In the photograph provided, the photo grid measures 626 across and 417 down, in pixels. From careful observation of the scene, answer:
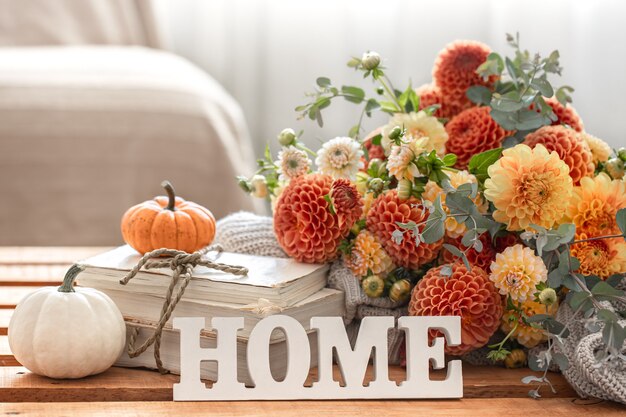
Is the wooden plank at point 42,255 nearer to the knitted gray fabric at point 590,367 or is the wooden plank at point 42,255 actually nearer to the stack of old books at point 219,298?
the stack of old books at point 219,298

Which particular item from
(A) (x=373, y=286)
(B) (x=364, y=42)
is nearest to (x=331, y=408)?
(A) (x=373, y=286)

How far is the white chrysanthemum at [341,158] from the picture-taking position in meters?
0.85

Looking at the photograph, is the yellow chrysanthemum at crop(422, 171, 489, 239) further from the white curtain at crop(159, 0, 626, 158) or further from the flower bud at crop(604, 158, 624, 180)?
the white curtain at crop(159, 0, 626, 158)

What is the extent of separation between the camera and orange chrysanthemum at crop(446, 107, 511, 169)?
34.1 inches

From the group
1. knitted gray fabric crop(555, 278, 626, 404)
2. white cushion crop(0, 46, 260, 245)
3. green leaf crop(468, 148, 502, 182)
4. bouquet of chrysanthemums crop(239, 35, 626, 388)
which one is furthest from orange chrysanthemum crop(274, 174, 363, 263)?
white cushion crop(0, 46, 260, 245)

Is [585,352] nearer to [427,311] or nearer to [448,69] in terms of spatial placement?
[427,311]

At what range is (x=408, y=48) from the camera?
323 cm

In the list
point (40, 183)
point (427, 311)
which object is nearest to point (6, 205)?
point (40, 183)

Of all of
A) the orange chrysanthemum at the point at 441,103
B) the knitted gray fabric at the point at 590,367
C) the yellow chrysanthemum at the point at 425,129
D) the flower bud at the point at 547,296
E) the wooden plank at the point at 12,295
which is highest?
the orange chrysanthemum at the point at 441,103

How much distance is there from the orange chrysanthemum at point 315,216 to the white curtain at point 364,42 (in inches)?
93.0

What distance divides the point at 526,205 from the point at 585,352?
0.13m

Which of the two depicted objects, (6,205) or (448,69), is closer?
(448,69)

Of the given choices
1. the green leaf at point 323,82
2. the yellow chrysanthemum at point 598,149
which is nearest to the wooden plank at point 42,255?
the green leaf at point 323,82

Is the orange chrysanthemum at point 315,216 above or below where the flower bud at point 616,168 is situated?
below
